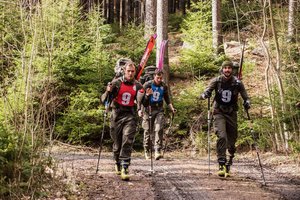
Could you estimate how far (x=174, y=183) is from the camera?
8.39 metres

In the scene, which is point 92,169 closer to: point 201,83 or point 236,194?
point 236,194

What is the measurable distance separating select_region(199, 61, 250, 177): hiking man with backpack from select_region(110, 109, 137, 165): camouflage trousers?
1622mm

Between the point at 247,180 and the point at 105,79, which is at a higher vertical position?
the point at 105,79

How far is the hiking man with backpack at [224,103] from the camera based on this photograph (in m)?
9.20

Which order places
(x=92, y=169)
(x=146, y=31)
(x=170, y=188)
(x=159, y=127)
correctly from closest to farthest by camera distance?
1. (x=170, y=188)
2. (x=92, y=169)
3. (x=159, y=127)
4. (x=146, y=31)

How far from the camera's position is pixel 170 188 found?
7.89m

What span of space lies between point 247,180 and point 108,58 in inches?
336

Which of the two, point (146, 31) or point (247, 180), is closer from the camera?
point (247, 180)

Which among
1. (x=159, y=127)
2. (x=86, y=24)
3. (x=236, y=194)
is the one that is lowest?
(x=236, y=194)

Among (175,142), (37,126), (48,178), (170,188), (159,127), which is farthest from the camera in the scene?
(175,142)

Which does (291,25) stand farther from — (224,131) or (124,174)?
(124,174)

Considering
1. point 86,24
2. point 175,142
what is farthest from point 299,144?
point 86,24

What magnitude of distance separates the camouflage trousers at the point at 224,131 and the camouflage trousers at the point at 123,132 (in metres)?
1.76

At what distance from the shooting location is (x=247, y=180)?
350 inches
